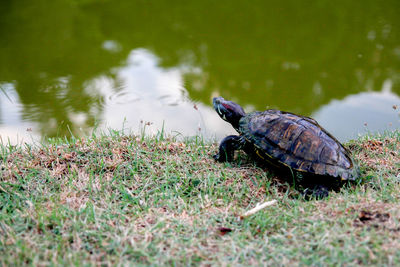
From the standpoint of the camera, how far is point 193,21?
331 inches

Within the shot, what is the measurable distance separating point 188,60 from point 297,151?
408cm

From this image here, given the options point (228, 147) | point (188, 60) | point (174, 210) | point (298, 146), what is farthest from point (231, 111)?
point (188, 60)

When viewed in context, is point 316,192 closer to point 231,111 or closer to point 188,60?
point 231,111

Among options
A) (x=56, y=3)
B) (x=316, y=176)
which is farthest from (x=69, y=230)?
(x=56, y=3)

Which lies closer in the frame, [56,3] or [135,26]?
[135,26]

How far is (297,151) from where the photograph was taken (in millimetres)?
3156

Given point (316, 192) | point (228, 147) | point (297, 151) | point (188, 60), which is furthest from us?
point (188, 60)

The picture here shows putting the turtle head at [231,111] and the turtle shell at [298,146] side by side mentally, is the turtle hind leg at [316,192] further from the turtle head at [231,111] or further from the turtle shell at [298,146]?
the turtle head at [231,111]

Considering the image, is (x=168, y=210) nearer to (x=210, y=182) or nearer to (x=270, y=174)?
(x=210, y=182)

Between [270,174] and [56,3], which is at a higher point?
[56,3]

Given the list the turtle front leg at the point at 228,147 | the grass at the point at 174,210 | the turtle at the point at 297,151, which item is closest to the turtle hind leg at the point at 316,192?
the turtle at the point at 297,151

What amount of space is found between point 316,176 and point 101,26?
261 inches

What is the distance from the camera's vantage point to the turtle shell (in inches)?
120

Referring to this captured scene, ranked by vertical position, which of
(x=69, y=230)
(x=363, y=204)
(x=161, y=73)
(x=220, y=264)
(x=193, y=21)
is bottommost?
(x=69, y=230)
